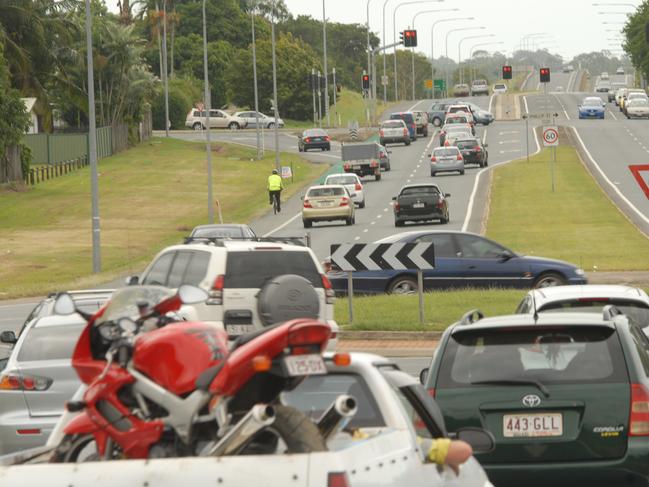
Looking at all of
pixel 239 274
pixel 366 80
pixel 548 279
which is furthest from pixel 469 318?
pixel 366 80

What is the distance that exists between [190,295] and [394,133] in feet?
302

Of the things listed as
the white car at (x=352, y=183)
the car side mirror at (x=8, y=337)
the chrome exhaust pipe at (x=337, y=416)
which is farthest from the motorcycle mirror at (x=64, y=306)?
the white car at (x=352, y=183)

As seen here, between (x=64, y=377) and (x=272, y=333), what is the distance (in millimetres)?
8648

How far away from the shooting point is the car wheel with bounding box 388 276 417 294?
99.7ft

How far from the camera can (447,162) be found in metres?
74.6

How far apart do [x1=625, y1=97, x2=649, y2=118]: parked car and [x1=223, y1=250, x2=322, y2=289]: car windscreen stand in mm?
96457

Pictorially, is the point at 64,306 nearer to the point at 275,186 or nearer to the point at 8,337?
the point at 8,337

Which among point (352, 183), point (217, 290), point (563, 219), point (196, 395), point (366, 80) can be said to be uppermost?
point (366, 80)

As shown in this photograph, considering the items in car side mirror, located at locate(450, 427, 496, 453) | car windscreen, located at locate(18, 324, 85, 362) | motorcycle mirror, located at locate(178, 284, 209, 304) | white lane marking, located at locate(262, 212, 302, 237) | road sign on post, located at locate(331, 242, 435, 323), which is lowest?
white lane marking, located at locate(262, 212, 302, 237)

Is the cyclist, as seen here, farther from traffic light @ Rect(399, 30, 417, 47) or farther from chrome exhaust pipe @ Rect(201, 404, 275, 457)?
chrome exhaust pipe @ Rect(201, 404, 275, 457)

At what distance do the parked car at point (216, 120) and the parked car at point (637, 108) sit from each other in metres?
30.8

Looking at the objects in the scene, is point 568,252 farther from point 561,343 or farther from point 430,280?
point 561,343

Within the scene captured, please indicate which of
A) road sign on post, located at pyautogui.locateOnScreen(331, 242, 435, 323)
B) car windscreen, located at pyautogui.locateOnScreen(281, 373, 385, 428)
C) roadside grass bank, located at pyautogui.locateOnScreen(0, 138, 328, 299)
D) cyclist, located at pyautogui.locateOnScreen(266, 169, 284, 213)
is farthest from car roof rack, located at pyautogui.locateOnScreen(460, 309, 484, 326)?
cyclist, located at pyautogui.locateOnScreen(266, 169, 284, 213)

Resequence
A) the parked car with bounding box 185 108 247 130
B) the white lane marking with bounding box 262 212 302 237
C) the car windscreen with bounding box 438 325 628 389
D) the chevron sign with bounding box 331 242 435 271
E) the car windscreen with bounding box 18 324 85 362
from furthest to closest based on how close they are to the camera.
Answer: the parked car with bounding box 185 108 247 130 < the white lane marking with bounding box 262 212 302 237 < the chevron sign with bounding box 331 242 435 271 < the car windscreen with bounding box 18 324 85 362 < the car windscreen with bounding box 438 325 628 389
